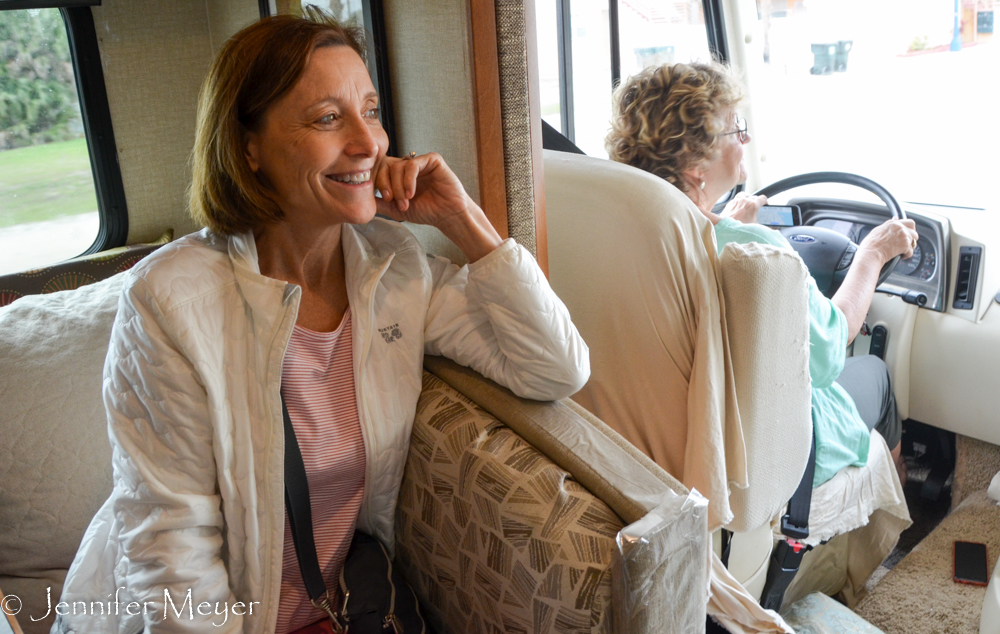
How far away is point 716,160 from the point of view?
6.55 ft

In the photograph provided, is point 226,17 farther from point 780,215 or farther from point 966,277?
point 966,277

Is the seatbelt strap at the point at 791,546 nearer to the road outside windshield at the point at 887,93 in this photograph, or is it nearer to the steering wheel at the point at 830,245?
the steering wheel at the point at 830,245

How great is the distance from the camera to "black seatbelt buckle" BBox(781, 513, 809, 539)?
179cm

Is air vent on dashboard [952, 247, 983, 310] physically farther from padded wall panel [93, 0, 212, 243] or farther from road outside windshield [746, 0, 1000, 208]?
padded wall panel [93, 0, 212, 243]

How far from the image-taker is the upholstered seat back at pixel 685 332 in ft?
4.74

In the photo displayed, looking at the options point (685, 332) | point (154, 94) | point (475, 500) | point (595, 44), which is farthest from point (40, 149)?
point (595, 44)

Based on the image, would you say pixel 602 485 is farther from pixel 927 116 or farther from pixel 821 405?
pixel 927 116

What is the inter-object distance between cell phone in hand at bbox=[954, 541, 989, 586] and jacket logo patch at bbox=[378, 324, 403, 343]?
1.78m

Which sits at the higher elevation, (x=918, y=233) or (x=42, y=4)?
(x=42, y=4)

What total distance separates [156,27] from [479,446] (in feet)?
5.56

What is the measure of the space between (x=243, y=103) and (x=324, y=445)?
1.87 feet

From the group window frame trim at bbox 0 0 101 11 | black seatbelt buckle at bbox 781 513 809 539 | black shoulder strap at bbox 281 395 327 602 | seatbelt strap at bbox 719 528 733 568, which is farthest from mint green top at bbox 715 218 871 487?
window frame trim at bbox 0 0 101 11

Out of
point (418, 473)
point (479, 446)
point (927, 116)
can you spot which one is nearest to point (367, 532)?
point (418, 473)

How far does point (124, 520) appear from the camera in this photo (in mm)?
1141
